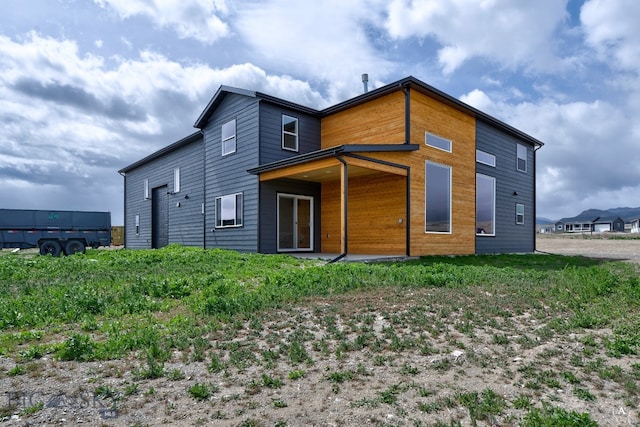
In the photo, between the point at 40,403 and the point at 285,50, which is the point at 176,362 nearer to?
the point at 40,403

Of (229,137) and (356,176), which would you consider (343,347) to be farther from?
(229,137)

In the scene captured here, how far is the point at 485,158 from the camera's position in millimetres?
16328

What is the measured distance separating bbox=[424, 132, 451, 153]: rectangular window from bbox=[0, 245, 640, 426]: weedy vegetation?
710cm

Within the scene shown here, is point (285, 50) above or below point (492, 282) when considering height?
above

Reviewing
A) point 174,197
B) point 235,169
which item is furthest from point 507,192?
point 174,197

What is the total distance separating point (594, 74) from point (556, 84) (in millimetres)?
1130

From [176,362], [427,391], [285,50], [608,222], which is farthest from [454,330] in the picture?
[608,222]

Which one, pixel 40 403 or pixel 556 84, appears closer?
Answer: pixel 40 403

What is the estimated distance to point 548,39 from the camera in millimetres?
10203

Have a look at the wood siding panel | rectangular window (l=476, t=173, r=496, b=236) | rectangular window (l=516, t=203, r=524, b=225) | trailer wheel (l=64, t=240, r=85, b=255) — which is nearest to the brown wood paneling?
the wood siding panel

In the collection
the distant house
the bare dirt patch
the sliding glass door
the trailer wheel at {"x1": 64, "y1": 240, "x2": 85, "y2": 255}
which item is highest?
the sliding glass door

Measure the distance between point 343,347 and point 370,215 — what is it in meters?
9.81

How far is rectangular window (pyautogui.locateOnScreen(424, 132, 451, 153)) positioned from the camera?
516 inches
